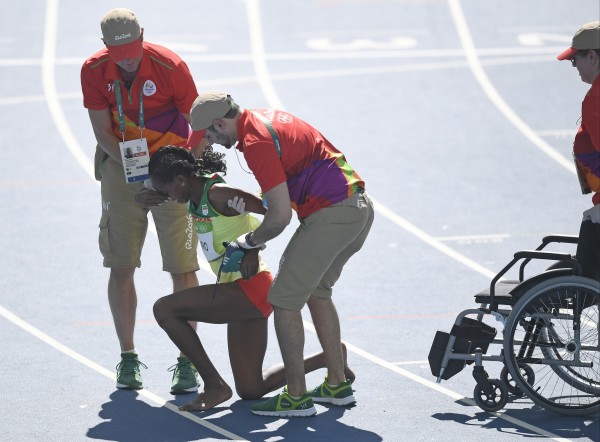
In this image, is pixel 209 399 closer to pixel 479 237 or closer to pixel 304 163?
pixel 304 163

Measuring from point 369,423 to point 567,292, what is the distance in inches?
51.7

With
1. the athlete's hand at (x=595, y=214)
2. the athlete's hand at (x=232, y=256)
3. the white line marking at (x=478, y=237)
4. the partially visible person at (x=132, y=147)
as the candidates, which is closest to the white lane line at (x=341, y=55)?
the white line marking at (x=478, y=237)

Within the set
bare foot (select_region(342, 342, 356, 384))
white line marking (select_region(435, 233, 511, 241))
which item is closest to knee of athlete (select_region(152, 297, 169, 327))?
bare foot (select_region(342, 342, 356, 384))

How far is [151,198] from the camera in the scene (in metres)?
7.63

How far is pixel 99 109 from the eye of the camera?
26.3ft

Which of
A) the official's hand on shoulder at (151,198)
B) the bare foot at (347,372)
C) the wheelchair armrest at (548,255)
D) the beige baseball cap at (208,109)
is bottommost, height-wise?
the bare foot at (347,372)

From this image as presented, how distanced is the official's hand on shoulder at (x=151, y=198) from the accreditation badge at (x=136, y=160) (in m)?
0.29

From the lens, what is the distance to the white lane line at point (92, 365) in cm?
714

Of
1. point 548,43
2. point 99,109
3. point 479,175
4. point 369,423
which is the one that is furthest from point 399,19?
point 369,423

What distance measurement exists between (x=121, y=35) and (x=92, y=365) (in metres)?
Answer: 2.17

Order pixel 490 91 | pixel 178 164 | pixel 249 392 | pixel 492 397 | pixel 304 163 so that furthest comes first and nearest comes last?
pixel 490 91 < pixel 249 392 < pixel 178 164 < pixel 492 397 < pixel 304 163

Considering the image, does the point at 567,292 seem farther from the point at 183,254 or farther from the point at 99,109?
the point at 99,109

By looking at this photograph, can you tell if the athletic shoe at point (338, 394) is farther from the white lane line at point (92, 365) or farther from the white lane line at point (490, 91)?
the white lane line at point (490, 91)

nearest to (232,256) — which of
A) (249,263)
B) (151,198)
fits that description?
(249,263)
